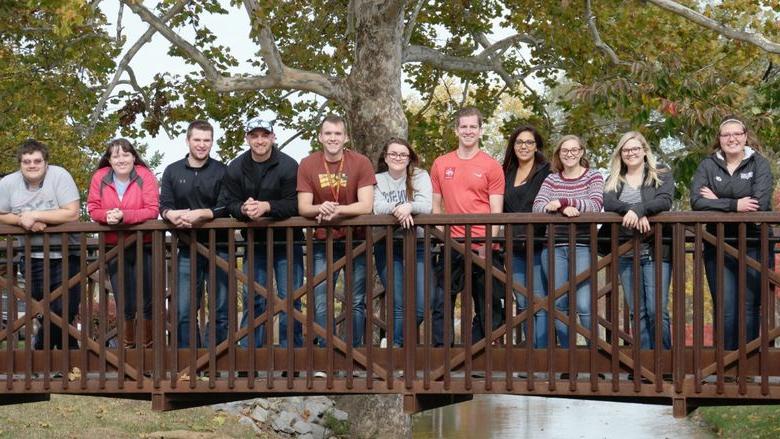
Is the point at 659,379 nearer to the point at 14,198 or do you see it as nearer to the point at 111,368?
the point at 111,368

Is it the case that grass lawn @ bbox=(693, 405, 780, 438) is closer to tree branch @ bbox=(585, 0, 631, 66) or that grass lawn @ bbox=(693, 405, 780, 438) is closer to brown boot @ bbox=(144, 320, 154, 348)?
tree branch @ bbox=(585, 0, 631, 66)

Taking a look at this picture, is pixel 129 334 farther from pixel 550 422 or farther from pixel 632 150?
pixel 550 422

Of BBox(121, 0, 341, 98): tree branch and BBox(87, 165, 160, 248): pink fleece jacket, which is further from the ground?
BBox(121, 0, 341, 98): tree branch

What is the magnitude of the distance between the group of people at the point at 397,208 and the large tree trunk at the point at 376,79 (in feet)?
27.1

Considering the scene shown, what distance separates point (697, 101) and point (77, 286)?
32.5 ft

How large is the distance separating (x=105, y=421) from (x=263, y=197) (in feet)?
29.6

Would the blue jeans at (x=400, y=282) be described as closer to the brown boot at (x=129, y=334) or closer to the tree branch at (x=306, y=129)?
the brown boot at (x=129, y=334)

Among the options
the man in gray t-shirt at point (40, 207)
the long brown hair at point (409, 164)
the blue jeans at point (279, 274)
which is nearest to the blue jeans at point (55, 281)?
the man in gray t-shirt at point (40, 207)

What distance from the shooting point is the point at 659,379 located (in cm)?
877

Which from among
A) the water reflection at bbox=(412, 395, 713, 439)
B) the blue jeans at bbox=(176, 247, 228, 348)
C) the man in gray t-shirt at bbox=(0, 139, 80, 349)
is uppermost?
the man in gray t-shirt at bbox=(0, 139, 80, 349)

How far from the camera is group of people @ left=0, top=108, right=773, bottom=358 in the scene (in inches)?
342

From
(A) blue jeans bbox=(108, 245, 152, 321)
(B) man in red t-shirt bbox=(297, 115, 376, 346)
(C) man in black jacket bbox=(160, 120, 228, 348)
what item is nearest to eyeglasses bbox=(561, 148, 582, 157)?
(B) man in red t-shirt bbox=(297, 115, 376, 346)

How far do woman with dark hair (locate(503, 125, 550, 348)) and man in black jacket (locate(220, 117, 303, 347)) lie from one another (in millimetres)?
1486

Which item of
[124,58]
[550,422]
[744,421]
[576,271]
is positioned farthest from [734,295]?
[550,422]
